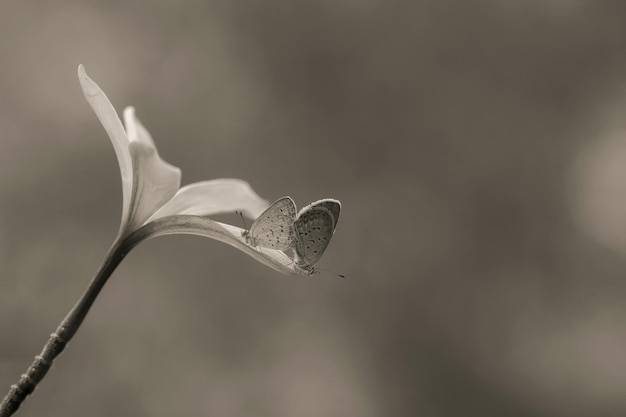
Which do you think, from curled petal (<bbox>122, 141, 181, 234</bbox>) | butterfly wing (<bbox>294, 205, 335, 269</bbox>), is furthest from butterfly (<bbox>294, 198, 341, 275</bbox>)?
curled petal (<bbox>122, 141, 181, 234</bbox>)

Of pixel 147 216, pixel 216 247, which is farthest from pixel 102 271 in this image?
pixel 216 247

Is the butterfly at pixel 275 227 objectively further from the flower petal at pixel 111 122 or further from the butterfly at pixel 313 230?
the flower petal at pixel 111 122

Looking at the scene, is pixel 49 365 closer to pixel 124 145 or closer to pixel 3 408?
pixel 3 408

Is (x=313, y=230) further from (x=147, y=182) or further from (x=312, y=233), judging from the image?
(x=147, y=182)

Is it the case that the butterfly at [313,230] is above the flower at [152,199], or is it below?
above

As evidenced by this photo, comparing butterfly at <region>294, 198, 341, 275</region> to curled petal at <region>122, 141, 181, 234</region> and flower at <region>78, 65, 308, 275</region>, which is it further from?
curled petal at <region>122, 141, 181, 234</region>

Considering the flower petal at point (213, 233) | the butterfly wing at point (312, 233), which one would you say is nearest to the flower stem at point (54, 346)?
the flower petal at point (213, 233)

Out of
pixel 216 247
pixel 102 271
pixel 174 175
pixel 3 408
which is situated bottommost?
pixel 3 408

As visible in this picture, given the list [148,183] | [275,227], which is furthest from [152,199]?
[275,227]
